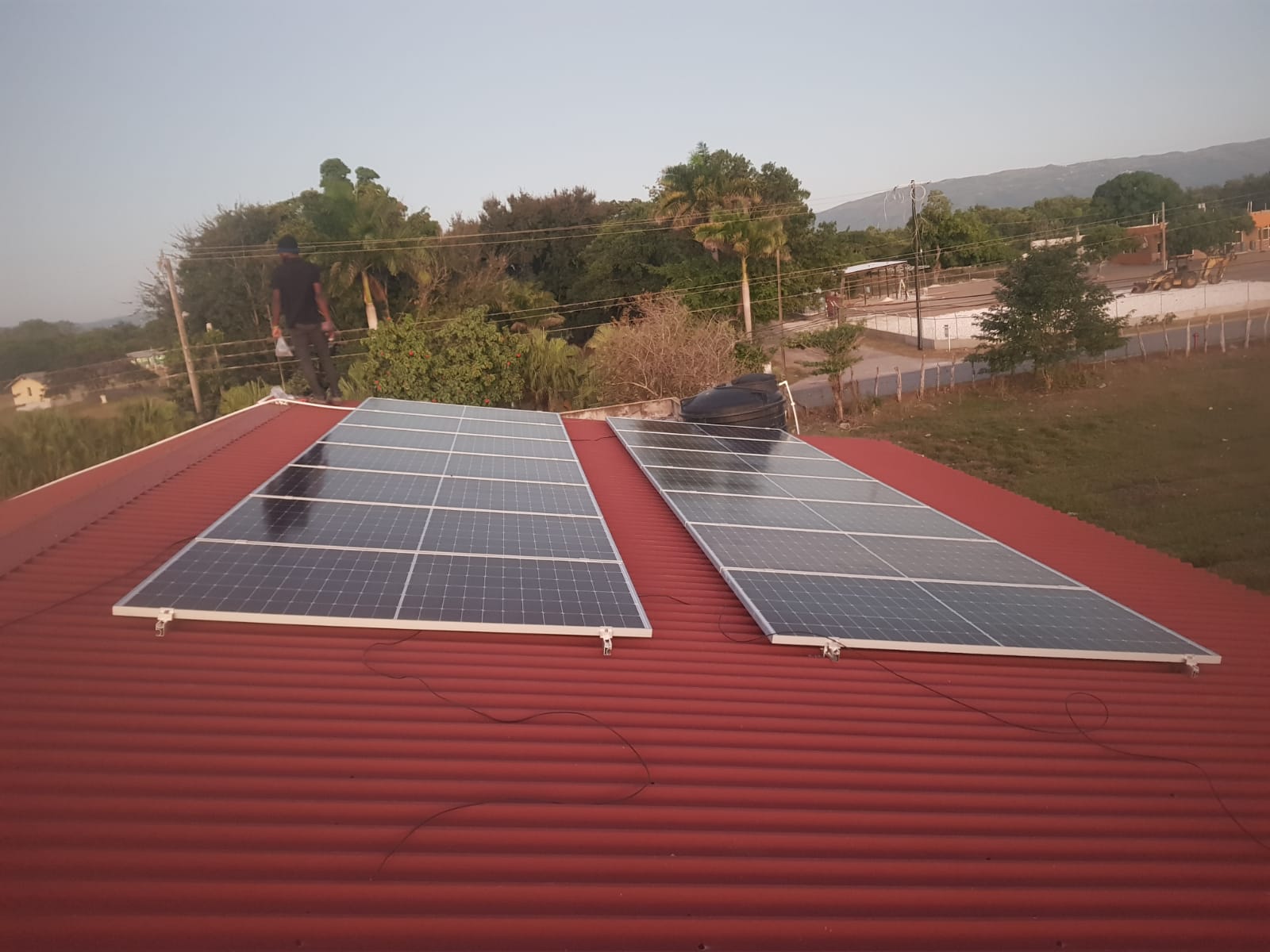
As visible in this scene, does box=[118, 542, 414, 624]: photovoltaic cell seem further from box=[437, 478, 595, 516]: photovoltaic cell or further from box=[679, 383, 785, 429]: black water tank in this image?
box=[679, 383, 785, 429]: black water tank

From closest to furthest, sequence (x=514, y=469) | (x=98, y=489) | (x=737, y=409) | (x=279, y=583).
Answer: (x=279, y=583)
(x=98, y=489)
(x=514, y=469)
(x=737, y=409)

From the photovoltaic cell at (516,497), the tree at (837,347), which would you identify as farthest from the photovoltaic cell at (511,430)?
the tree at (837,347)

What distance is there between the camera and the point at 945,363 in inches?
1822

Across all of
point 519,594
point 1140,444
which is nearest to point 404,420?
point 519,594

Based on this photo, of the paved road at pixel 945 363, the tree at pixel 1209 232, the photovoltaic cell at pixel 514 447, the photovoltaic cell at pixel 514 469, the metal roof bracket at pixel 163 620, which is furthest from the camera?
the tree at pixel 1209 232

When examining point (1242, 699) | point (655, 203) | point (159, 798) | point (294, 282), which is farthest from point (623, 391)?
point (655, 203)

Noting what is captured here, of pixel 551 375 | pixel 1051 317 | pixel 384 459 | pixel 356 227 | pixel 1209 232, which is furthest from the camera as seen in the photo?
pixel 1209 232

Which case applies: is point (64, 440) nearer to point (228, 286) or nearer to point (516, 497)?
point (516, 497)

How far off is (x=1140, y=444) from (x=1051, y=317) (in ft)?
35.1

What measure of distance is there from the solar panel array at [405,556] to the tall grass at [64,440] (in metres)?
9.05

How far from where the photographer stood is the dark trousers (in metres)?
11.6

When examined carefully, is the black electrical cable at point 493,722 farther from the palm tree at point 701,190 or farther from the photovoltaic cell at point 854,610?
the palm tree at point 701,190

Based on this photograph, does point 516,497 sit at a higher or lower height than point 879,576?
higher

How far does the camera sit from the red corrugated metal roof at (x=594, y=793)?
2.87m
